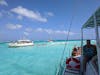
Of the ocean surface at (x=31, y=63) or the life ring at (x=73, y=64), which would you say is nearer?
the life ring at (x=73, y=64)

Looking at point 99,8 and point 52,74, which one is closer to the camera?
point 99,8

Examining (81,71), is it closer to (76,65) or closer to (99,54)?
(76,65)

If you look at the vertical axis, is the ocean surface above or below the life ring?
below

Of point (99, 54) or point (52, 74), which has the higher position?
point (99, 54)

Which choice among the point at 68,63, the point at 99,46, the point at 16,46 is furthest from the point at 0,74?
the point at 16,46

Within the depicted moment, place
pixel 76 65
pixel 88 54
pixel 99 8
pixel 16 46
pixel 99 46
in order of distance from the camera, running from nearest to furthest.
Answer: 1. pixel 99 8
2. pixel 99 46
3. pixel 88 54
4. pixel 76 65
5. pixel 16 46

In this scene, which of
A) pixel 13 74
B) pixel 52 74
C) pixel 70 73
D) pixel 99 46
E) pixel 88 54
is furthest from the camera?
pixel 13 74

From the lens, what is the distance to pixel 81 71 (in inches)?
280

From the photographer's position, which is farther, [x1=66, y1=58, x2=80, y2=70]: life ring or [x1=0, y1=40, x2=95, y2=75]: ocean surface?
[x1=0, y1=40, x2=95, y2=75]: ocean surface

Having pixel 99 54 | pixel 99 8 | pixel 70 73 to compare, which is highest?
pixel 99 8

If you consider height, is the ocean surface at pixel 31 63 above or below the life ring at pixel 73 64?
below

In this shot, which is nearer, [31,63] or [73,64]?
[73,64]

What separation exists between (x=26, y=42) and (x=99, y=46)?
67.0 meters

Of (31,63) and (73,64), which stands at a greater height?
(73,64)
